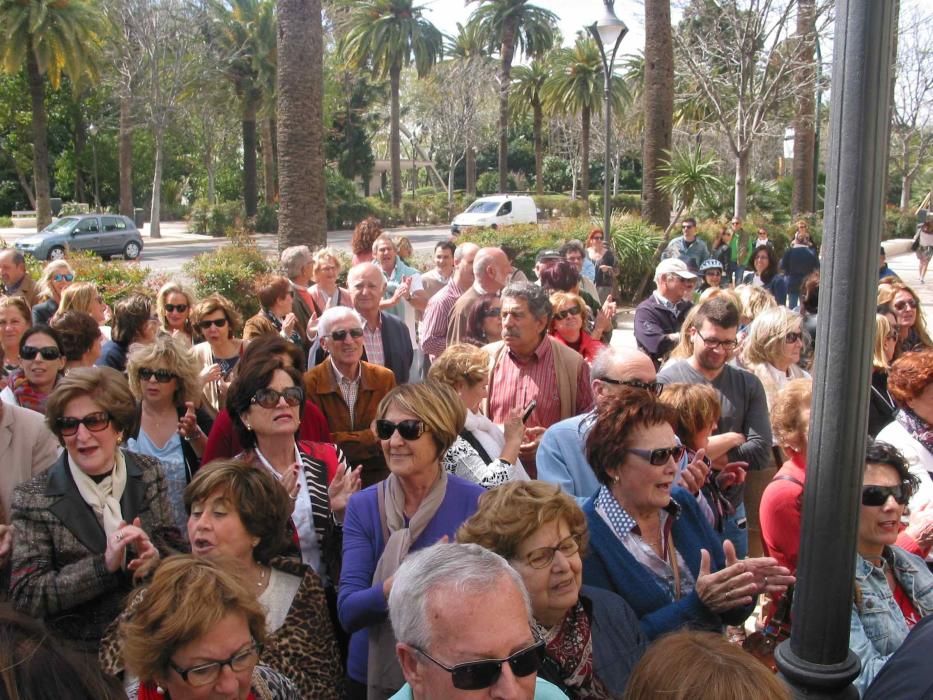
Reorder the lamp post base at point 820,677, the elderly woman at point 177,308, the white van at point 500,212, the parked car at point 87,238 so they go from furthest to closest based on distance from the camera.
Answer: the white van at point 500,212, the parked car at point 87,238, the elderly woman at point 177,308, the lamp post base at point 820,677

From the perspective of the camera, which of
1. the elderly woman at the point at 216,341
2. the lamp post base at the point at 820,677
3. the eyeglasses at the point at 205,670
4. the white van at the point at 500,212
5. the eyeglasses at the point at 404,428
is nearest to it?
the eyeglasses at the point at 205,670

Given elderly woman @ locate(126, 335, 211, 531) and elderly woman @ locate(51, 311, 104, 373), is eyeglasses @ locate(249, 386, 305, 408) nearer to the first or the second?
elderly woman @ locate(126, 335, 211, 531)

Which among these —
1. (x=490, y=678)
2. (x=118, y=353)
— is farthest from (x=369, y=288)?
(x=490, y=678)

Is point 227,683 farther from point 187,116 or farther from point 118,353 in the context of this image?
point 187,116

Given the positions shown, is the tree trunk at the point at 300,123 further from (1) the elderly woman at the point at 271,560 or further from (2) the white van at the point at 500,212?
(2) the white van at the point at 500,212

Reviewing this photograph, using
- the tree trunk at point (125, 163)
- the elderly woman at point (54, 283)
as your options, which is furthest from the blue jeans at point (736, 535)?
the tree trunk at point (125, 163)

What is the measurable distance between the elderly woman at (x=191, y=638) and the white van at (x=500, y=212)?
30883 millimetres

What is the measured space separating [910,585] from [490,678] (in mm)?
1989

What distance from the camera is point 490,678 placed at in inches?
80.6

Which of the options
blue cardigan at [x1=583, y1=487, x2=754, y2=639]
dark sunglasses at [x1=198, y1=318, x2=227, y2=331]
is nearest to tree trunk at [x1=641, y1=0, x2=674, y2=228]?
dark sunglasses at [x1=198, y1=318, x2=227, y2=331]

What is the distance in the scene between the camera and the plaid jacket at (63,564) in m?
2.97

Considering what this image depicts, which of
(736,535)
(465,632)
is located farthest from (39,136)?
(465,632)

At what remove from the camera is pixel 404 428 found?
3.28 meters

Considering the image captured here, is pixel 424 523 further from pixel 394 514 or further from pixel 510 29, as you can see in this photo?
pixel 510 29
